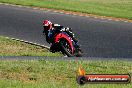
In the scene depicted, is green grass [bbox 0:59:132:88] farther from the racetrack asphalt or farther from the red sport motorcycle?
the racetrack asphalt

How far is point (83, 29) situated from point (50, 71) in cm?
1163

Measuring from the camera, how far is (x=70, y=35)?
50.9ft

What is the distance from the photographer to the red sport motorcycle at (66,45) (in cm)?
1539

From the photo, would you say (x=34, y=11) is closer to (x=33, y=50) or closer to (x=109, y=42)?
(x=109, y=42)

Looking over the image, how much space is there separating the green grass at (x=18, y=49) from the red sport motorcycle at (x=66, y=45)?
850 millimetres

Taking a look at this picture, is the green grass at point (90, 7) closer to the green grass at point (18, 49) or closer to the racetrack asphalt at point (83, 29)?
the racetrack asphalt at point (83, 29)

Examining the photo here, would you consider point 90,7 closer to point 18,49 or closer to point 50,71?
point 18,49

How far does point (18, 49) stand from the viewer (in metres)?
17.5

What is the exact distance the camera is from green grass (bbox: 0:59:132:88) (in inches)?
398

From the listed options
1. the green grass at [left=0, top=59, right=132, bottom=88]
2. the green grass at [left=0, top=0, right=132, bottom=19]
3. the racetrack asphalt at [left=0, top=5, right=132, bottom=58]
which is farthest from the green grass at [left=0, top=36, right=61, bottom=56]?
the green grass at [left=0, top=0, right=132, bottom=19]

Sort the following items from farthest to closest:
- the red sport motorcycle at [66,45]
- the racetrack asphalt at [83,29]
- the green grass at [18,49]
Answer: the racetrack asphalt at [83,29]
the green grass at [18,49]
the red sport motorcycle at [66,45]

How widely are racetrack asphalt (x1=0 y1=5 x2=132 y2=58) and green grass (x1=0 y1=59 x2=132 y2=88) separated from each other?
4.52m

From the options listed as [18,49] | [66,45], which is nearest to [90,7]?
[18,49]

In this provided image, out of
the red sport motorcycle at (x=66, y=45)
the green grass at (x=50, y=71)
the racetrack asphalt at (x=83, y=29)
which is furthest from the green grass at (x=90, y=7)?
the green grass at (x=50, y=71)
